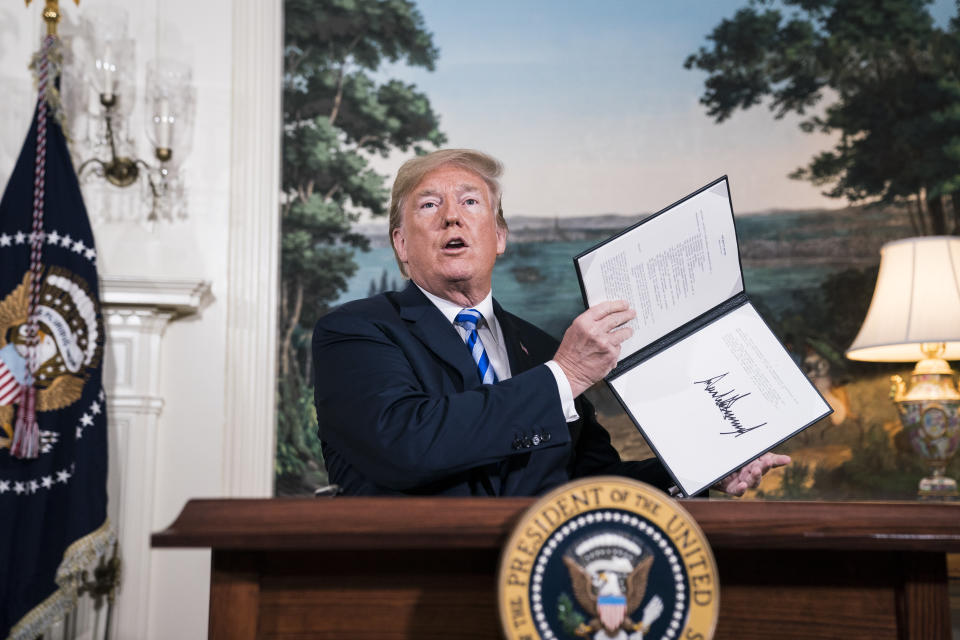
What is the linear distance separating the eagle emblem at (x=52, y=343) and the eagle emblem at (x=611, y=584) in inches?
119

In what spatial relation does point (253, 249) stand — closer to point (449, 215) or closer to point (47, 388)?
point (47, 388)

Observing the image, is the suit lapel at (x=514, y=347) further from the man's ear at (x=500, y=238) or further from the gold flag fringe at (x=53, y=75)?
the gold flag fringe at (x=53, y=75)

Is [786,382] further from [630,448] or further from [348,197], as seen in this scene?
[348,197]

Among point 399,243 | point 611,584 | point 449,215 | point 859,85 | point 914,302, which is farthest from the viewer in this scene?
point 859,85

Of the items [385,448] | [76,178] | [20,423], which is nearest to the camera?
[385,448]

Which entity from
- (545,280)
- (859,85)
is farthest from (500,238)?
(859,85)

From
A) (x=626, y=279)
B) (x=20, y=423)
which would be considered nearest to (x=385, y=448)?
(x=626, y=279)

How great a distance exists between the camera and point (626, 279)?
4.91ft

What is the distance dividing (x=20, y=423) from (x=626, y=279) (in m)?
2.75

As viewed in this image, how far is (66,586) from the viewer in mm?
3436

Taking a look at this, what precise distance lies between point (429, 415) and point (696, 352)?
0.47 metres

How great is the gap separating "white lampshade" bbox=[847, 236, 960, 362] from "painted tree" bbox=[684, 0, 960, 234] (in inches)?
29.4

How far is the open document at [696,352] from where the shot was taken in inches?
57.6

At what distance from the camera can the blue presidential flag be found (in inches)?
134
